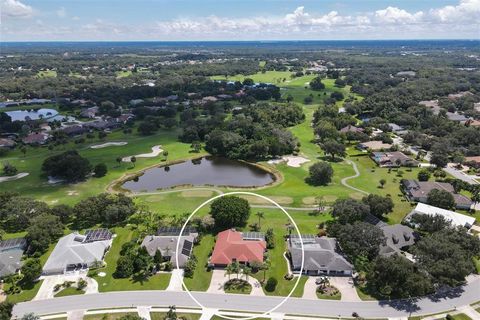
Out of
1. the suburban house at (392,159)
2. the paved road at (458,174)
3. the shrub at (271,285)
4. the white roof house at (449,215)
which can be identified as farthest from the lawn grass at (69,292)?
the paved road at (458,174)

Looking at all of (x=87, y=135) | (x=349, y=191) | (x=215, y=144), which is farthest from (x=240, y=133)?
(x=87, y=135)

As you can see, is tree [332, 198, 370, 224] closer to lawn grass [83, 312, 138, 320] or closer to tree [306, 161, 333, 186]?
tree [306, 161, 333, 186]

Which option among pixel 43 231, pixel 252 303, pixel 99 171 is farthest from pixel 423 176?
pixel 43 231

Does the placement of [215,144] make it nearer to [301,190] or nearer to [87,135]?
[301,190]

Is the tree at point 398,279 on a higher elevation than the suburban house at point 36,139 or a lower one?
lower

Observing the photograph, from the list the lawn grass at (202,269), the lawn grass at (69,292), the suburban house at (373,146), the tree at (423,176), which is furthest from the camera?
the suburban house at (373,146)

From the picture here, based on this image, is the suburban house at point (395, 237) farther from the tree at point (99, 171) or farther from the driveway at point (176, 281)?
the tree at point (99, 171)
